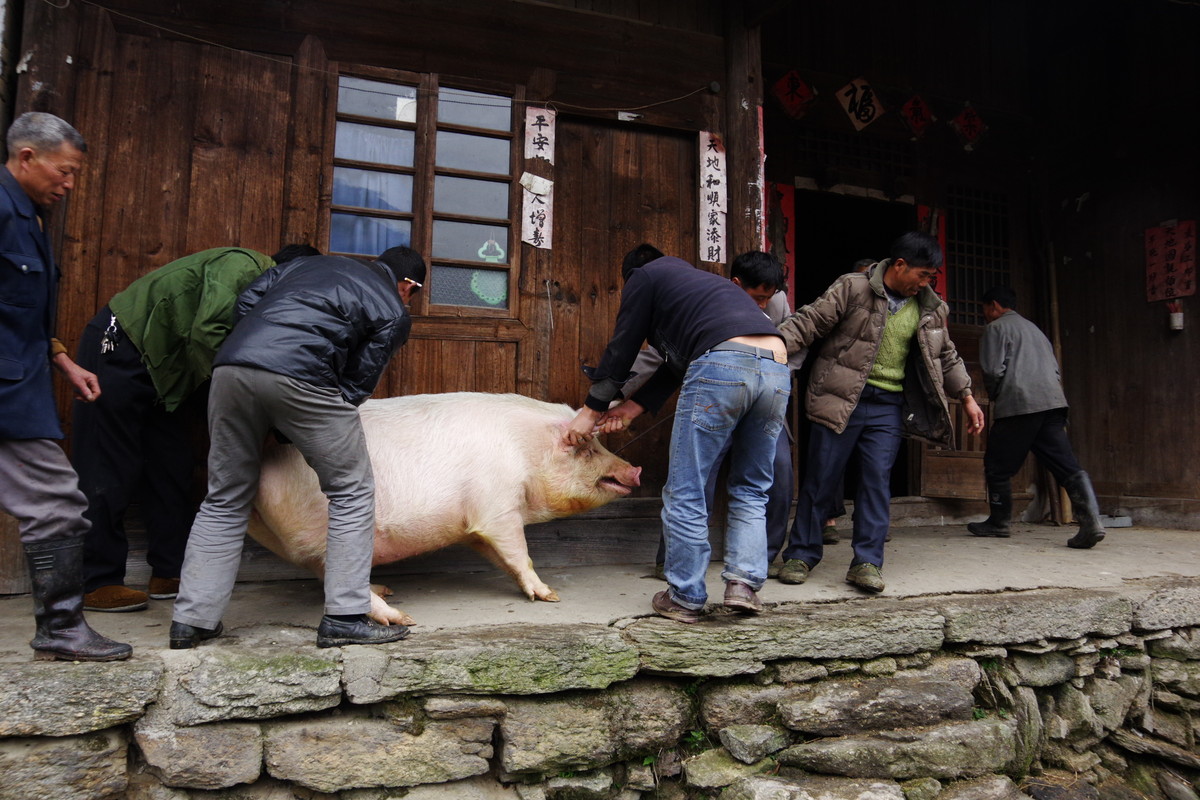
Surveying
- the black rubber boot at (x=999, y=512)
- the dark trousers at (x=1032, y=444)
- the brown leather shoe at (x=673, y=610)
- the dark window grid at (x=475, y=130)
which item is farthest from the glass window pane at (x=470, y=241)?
the black rubber boot at (x=999, y=512)

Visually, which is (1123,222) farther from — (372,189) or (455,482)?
(455,482)

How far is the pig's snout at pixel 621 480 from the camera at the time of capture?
4094mm

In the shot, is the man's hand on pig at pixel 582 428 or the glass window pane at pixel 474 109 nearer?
the man's hand on pig at pixel 582 428

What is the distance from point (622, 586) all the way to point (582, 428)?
3.22ft

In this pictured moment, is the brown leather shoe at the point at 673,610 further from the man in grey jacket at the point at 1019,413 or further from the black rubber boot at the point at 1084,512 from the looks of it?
the man in grey jacket at the point at 1019,413

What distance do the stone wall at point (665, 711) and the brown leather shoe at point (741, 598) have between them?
81 mm

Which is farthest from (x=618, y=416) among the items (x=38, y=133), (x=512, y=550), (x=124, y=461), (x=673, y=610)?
(x=38, y=133)

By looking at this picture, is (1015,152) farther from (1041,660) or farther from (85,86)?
(85,86)

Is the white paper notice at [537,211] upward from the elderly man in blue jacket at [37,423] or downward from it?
upward

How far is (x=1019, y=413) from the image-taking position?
20.0 feet

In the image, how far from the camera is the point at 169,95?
4.15 m

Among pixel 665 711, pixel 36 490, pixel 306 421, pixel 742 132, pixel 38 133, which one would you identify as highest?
pixel 742 132

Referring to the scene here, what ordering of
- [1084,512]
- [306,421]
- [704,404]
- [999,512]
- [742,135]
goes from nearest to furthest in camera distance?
1. [306,421]
2. [704,404]
3. [742,135]
4. [1084,512]
5. [999,512]

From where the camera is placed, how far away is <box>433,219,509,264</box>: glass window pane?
4652 mm
